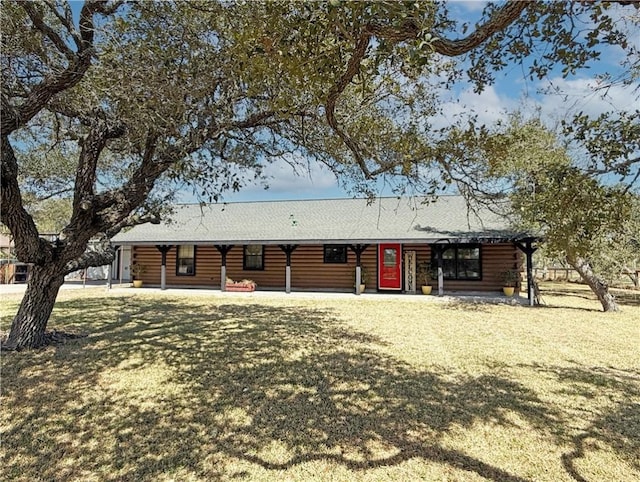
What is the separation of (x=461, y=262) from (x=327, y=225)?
18.6 feet

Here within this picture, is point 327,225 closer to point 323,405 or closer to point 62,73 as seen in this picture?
point 62,73

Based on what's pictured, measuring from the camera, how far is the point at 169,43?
4.88 metres

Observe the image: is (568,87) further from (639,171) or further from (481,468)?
(481,468)

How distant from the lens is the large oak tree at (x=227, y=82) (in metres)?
2.68

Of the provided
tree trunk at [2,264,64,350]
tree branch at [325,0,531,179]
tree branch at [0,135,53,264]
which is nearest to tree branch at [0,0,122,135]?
tree branch at [0,135,53,264]

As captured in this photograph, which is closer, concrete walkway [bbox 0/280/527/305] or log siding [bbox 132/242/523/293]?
concrete walkway [bbox 0/280/527/305]

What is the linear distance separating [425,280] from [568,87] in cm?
1271

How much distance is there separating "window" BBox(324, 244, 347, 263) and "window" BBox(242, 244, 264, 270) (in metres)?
2.99

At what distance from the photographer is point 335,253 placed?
16.8 meters

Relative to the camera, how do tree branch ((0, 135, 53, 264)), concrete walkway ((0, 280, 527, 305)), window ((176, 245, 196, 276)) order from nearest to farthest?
tree branch ((0, 135, 53, 264))
concrete walkway ((0, 280, 527, 305))
window ((176, 245, 196, 276))

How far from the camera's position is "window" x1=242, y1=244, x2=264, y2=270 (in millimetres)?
17641

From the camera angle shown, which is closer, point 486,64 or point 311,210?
point 486,64

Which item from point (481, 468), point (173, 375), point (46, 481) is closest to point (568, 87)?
point (481, 468)

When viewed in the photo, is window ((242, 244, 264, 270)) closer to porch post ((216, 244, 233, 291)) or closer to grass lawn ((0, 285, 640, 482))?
porch post ((216, 244, 233, 291))
